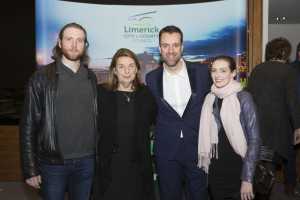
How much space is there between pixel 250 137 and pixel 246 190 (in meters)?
0.30

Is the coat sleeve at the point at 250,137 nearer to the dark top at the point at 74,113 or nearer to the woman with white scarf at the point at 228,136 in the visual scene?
the woman with white scarf at the point at 228,136

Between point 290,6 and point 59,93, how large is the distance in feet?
18.9

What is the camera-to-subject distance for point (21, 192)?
14.6 feet

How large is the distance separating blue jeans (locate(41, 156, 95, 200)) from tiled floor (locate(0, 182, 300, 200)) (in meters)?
1.84

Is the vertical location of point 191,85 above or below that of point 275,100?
above

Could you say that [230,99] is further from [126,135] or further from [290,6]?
[290,6]

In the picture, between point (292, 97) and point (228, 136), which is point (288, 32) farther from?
point (228, 136)

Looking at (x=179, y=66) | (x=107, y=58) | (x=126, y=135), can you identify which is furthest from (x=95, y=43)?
(x=126, y=135)

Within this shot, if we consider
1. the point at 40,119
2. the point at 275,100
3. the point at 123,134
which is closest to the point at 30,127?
the point at 40,119

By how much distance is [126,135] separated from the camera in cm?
252

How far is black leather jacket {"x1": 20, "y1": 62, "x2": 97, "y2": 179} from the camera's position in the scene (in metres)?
2.38

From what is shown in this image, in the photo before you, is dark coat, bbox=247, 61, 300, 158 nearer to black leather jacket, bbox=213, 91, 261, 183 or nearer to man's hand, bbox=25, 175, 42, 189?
black leather jacket, bbox=213, 91, 261, 183

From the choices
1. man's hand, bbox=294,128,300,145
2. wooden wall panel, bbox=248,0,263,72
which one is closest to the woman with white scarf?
man's hand, bbox=294,128,300,145

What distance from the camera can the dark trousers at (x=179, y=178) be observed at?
9.23 feet
